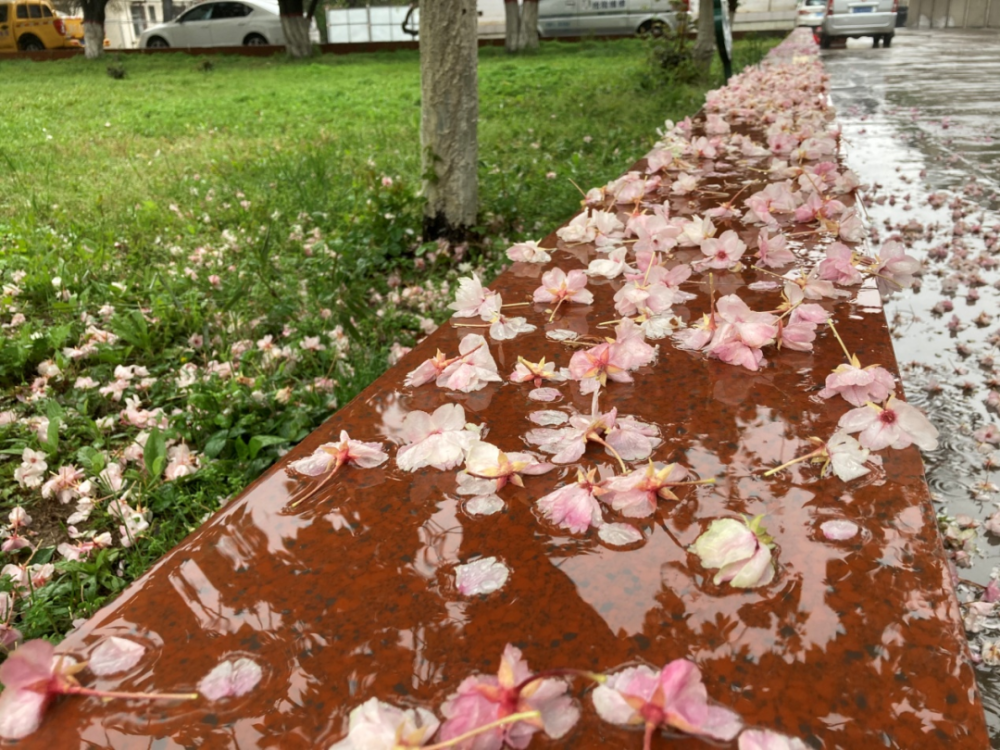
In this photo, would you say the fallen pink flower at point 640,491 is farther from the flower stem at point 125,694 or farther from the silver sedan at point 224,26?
the silver sedan at point 224,26

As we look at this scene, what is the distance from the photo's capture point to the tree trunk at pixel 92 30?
63.4ft

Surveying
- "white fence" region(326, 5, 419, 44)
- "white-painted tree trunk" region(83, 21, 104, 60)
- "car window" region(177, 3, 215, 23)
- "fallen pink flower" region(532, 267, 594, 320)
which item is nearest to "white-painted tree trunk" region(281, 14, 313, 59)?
"car window" region(177, 3, 215, 23)

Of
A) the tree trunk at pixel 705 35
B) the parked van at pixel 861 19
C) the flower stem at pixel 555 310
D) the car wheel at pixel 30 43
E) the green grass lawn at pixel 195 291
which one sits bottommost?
the green grass lawn at pixel 195 291

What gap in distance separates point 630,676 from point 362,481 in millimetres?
524

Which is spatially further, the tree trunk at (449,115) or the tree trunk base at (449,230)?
the tree trunk base at (449,230)

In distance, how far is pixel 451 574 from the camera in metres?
0.94

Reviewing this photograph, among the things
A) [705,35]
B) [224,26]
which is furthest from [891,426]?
[224,26]

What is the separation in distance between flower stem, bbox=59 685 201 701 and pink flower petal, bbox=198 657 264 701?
0.05 feet

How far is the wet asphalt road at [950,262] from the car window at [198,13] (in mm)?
19447

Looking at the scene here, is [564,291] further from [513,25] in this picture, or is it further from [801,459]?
[513,25]

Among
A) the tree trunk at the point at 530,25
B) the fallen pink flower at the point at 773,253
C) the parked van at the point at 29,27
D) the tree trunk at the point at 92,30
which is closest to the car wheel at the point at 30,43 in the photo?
the parked van at the point at 29,27

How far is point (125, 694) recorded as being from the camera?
78 cm

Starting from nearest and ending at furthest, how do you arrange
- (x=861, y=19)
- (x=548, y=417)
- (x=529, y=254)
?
(x=548, y=417) → (x=529, y=254) → (x=861, y=19)

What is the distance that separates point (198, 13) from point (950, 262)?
23561 mm
